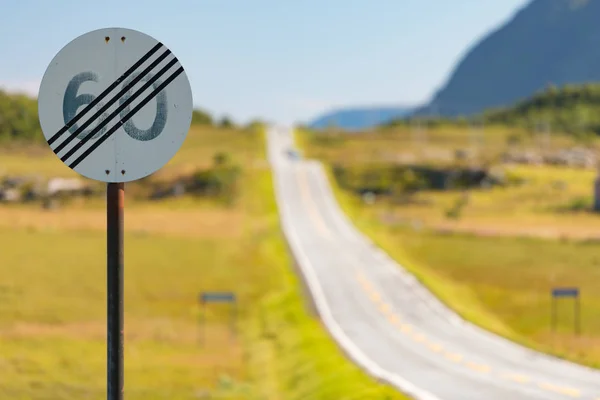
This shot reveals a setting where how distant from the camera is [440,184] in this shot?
107m

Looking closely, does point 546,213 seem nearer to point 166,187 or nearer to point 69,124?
point 166,187

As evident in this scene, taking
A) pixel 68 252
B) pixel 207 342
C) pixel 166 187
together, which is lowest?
pixel 207 342

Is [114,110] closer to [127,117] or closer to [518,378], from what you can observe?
[127,117]

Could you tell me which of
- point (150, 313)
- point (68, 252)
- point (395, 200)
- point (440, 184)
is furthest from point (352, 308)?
point (440, 184)

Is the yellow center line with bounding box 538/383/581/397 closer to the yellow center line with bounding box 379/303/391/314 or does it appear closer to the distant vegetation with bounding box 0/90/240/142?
the distant vegetation with bounding box 0/90/240/142

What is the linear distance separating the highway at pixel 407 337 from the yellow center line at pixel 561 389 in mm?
25

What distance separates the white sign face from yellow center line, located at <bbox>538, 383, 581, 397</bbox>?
57.3 feet

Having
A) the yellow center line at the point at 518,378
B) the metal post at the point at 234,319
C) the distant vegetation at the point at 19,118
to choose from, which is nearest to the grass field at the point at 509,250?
the yellow center line at the point at 518,378

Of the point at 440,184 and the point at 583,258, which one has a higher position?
the point at 440,184

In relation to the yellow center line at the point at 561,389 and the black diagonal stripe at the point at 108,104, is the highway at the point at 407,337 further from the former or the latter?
the black diagonal stripe at the point at 108,104

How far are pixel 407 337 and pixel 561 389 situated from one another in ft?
38.4

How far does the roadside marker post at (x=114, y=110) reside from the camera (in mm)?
6277

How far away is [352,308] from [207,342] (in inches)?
360

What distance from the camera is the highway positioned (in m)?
22.3
